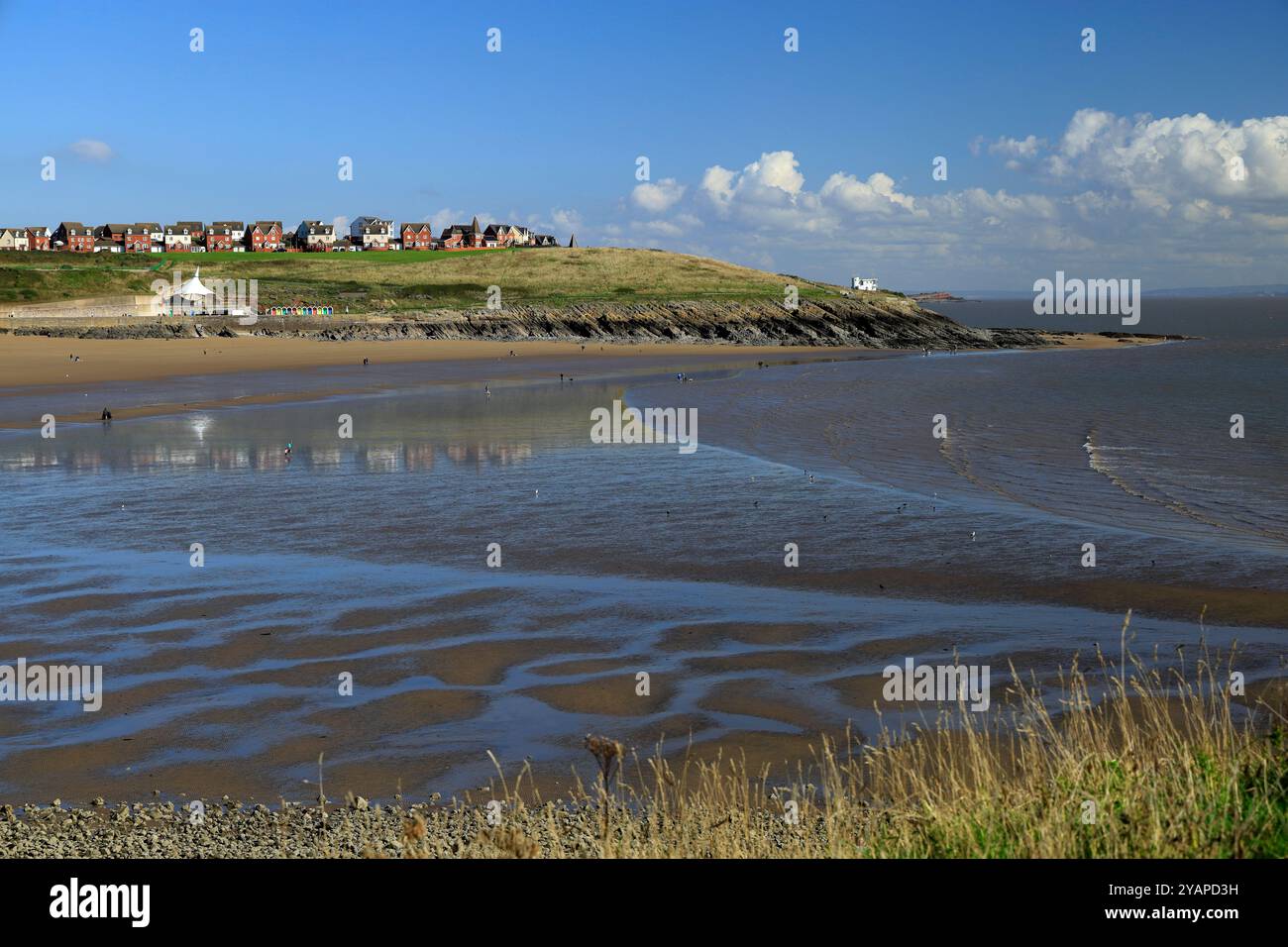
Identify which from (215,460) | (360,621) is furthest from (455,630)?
(215,460)

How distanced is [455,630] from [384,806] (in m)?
5.08

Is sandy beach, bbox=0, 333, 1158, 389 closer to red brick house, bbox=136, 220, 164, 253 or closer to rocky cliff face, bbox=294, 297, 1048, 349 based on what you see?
rocky cliff face, bbox=294, 297, 1048, 349

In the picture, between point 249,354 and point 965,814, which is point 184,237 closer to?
point 249,354

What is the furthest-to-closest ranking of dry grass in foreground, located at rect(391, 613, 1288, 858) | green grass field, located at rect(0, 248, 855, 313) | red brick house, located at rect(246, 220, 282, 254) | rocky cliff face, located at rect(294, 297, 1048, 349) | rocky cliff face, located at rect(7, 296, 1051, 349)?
red brick house, located at rect(246, 220, 282, 254) < green grass field, located at rect(0, 248, 855, 313) < rocky cliff face, located at rect(294, 297, 1048, 349) < rocky cliff face, located at rect(7, 296, 1051, 349) < dry grass in foreground, located at rect(391, 613, 1288, 858)

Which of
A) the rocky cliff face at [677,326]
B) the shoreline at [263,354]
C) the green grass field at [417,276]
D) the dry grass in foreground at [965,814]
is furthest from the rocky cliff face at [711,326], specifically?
the dry grass in foreground at [965,814]

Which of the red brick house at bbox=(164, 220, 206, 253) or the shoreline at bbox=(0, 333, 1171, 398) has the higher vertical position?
the red brick house at bbox=(164, 220, 206, 253)

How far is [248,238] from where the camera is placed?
176000mm

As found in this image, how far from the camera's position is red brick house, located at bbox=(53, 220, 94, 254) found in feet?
566

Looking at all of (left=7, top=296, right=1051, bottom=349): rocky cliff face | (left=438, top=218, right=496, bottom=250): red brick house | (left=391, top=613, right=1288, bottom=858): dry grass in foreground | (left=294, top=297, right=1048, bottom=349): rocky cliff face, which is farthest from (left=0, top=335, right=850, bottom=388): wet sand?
(left=438, top=218, right=496, bottom=250): red brick house

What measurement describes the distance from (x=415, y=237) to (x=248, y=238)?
24900 mm

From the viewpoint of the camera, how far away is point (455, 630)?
14.0 metres

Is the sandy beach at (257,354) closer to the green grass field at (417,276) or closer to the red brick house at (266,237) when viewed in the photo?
the green grass field at (417,276)

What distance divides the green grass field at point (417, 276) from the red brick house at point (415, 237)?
20.1 metres
